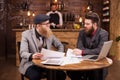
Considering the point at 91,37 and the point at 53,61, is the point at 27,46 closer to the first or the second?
the point at 53,61

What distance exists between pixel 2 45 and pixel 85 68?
6.51m

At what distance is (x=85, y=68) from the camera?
285cm

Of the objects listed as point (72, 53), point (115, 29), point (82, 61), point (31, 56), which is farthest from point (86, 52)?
point (115, 29)

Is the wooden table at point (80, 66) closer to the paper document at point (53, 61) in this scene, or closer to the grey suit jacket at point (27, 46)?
the paper document at point (53, 61)

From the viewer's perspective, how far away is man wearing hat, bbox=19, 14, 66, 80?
350 centimetres

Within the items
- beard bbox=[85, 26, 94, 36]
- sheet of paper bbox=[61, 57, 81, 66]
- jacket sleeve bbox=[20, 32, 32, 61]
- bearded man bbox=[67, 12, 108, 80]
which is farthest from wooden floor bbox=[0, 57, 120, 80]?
sheet of paper bbox=[61, 57, 81, 66]

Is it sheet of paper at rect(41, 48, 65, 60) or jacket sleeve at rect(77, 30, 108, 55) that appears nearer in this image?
sheet of paper at rect(41, 48, 65, 60)

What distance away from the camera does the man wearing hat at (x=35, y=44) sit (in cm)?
350

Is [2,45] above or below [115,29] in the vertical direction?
below

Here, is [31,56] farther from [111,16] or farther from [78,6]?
[78,6]

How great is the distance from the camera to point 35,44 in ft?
12.0

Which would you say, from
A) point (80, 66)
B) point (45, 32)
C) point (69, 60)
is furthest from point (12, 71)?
point (80, 66)

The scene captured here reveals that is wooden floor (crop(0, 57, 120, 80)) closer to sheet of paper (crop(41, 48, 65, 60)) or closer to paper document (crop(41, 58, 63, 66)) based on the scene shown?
sheet of paper (crop(41, 48, 65, 60))

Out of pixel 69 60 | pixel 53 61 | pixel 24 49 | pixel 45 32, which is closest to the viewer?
pixel 53 61
